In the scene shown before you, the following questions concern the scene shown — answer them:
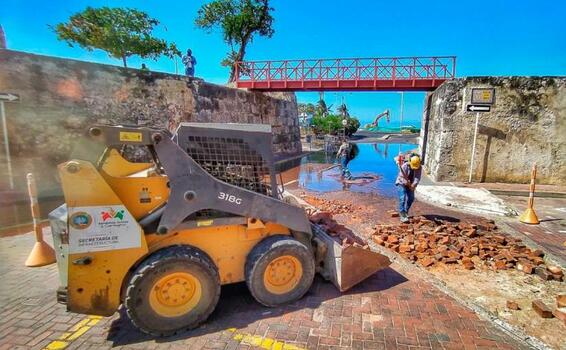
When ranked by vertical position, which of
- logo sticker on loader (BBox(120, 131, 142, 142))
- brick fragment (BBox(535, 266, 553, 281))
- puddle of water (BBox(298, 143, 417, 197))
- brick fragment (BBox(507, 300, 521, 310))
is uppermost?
logo sticker on loader (BBox(120, 131, 142, 142))

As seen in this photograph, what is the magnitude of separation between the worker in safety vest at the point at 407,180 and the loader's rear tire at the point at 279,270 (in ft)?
12.2

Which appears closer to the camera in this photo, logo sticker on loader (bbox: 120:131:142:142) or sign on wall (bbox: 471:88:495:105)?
logo sticker on loader (bbox: 120:131:142:142)

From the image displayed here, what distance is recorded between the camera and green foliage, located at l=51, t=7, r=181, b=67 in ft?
73.6

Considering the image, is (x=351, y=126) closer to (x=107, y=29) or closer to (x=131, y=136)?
(x=107, y=29)

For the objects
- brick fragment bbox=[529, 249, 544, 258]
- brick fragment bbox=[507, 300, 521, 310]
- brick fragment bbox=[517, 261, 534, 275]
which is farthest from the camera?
brick fragment bbox=[529, 249, 544, 258]

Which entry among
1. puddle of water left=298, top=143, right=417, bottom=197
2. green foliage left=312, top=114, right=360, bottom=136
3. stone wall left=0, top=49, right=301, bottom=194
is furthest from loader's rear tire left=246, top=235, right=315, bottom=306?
green foliage left=312, top=114, right=360, bottom=136

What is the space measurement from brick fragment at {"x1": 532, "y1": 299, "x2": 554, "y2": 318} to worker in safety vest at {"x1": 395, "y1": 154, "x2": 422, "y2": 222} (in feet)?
10.1

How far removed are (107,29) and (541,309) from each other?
2816cm

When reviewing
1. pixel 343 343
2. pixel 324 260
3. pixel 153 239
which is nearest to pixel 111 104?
pixel 153 239

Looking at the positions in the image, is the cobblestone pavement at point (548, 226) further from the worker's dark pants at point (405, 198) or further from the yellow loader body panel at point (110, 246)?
the yellow loader body panel at point (110, 246)

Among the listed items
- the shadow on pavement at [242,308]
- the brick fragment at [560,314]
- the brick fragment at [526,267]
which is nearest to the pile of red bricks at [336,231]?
the shadow on pavement at [242,308]

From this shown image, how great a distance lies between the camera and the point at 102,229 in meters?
2.65

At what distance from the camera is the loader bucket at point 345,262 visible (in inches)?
141

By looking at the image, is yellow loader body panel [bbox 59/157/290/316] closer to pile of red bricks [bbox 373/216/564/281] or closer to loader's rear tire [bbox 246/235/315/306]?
loader's rear tire [bbox 246/235/315/306]
